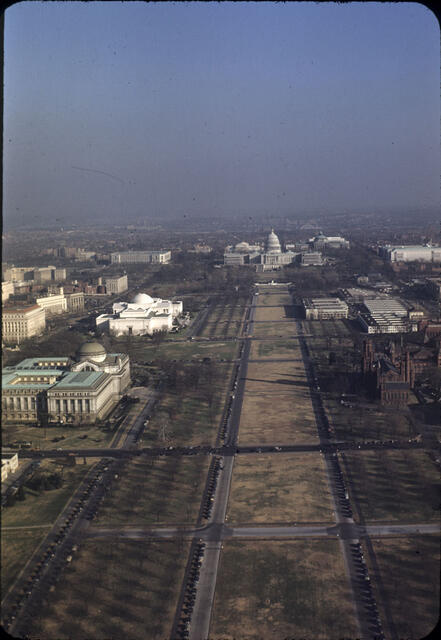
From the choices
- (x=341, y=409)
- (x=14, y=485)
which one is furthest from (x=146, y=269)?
(x=14, y=485)

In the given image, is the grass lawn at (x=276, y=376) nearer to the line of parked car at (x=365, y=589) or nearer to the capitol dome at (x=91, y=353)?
the capitol dome at (x=91, y=353)

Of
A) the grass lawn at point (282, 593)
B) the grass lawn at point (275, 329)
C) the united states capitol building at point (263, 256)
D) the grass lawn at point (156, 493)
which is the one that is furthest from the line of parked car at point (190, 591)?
the united states capitol building at point (263, 256)

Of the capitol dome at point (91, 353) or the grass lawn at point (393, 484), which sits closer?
the grass lawn at point (393, 484)

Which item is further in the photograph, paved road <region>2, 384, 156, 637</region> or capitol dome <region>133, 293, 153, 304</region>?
capitol dome <region>133, 293, 153, 304</region>

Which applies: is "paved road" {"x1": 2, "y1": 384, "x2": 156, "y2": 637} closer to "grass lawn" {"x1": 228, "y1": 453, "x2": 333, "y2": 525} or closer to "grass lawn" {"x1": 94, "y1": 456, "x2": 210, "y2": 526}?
"grass lawn" {"x1": 94, "y1": 456, "x2": 210, "y2": 526}

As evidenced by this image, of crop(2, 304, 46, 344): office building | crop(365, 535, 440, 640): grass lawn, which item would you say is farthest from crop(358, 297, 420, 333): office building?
crop(365, 535, 440, 640): grass lawn

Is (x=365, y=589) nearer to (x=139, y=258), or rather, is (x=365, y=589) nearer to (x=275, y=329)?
(x=275, y=329)
